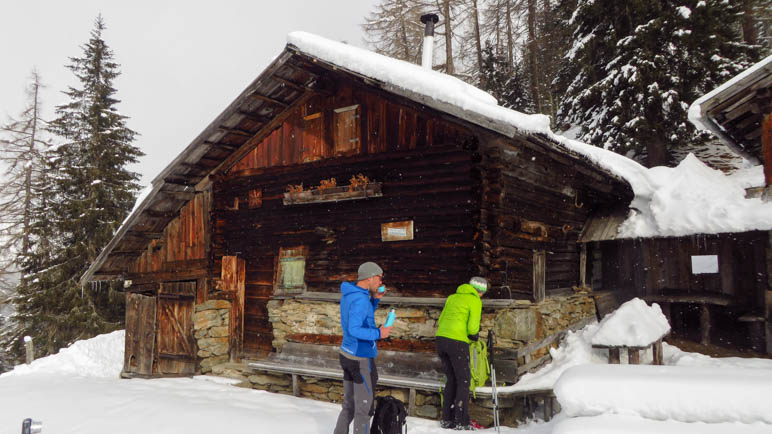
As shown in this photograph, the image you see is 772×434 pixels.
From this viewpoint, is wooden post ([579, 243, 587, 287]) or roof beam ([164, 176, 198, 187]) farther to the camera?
wooden post ([579, 243, 587, 287])

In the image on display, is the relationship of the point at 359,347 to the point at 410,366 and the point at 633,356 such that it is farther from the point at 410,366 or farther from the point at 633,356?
the point at 633,356

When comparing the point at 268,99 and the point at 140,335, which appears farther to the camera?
the point at 140,335

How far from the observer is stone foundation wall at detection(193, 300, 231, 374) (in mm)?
11156

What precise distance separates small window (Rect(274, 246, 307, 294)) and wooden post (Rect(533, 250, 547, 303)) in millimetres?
4596

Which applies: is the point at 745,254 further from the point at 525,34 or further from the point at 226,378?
the point at 525,34

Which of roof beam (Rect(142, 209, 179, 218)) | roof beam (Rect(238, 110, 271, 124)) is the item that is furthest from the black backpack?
roof beam (Rect(142, 209, 179, 218))

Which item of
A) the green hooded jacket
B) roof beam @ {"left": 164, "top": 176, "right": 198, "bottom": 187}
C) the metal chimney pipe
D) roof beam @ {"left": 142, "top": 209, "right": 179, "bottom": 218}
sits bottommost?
the green hooded jacket

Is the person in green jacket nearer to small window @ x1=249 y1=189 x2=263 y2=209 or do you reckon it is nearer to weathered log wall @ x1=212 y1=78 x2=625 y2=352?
weathered log wall @ x1=212 y1=78 x2=625 y2=352

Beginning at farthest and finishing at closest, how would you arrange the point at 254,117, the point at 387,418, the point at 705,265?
the point at 705,265, the point at 254,117, the point at 387,418

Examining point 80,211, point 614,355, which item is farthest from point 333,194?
point 80,211

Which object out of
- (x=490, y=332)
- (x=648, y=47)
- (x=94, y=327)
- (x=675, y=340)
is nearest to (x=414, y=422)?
(x=490, y=332)

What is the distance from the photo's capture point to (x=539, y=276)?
9.09 meters

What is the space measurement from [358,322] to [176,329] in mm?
8898

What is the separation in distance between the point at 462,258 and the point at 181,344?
7.92m
